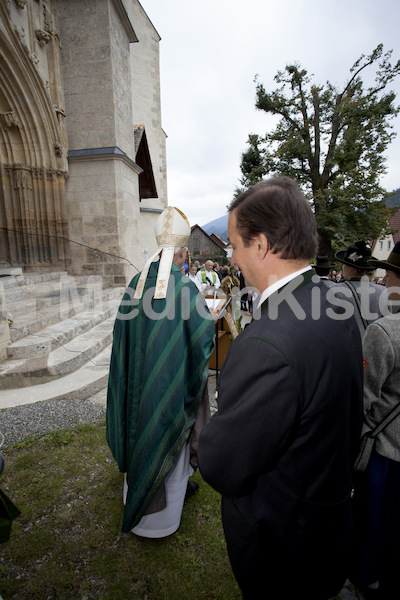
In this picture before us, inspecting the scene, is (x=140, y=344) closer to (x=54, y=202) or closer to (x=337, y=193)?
(x=54, y=202)

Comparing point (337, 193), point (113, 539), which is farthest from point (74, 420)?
point (337, 193)

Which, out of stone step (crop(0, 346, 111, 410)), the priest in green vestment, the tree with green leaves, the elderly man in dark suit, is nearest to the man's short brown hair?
the elderly man in dark suit

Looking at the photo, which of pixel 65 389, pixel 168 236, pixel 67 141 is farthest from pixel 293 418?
pixel 67 141

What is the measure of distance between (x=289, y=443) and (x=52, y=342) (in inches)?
162

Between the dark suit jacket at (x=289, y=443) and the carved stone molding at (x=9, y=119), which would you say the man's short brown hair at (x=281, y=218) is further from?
the carved stone molding at (x=9, y=119)

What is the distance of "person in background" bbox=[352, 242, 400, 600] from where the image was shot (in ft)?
4.38

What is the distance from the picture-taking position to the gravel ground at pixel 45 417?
2840 millimetres

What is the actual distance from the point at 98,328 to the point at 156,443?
4003 millimetres

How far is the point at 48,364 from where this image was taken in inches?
146

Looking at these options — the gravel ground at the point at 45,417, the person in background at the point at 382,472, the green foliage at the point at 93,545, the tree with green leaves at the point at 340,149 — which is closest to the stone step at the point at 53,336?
the gravel ground at the point at 45,417

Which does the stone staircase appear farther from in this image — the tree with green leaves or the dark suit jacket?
the tree with green leaves

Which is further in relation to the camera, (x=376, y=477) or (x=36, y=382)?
(x=36, y=382)

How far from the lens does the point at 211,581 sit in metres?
1.70

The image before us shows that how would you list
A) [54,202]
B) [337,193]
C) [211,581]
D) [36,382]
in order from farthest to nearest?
[337,193], [54,202], [36,382], [211,581]
